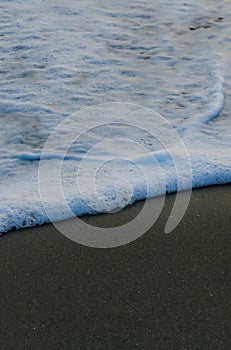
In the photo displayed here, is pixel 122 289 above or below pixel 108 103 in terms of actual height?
below

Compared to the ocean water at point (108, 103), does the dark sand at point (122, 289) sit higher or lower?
lower

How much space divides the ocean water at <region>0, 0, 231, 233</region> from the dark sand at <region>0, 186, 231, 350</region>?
250 mm

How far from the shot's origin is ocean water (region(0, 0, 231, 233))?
2.80 metres

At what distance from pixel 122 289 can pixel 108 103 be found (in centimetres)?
161

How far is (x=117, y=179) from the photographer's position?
9.30 feet

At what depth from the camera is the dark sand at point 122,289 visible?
2.02 meters

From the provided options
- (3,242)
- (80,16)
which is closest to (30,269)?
(3,242)

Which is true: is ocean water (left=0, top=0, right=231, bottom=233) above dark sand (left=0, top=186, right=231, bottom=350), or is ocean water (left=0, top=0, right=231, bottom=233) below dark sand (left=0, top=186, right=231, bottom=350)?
above

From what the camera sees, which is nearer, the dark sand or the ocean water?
the dark sand

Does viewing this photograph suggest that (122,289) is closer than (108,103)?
Yes

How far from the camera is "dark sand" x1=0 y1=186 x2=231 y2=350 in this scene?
79.4 inches

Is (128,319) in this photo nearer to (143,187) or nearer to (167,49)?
(143,187)

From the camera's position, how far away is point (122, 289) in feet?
7.23

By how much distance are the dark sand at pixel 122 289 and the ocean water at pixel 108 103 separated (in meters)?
0.25
